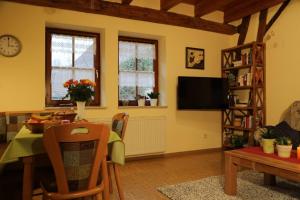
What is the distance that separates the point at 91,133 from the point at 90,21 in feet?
9.38

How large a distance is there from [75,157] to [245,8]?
173 inches

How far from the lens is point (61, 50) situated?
13.3ft

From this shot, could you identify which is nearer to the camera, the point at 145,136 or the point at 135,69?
the point at 145,136

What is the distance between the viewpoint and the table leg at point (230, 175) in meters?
2.59

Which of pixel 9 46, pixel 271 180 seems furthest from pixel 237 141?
pixel 9 46

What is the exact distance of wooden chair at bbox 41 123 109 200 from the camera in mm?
1492

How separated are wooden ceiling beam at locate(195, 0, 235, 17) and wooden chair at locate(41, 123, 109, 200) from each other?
3647 mm

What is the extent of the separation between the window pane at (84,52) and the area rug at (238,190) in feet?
8.06

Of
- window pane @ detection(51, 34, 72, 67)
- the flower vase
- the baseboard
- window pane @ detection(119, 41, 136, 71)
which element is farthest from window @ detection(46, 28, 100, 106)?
the flower vase

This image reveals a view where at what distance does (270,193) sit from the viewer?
8.86ft

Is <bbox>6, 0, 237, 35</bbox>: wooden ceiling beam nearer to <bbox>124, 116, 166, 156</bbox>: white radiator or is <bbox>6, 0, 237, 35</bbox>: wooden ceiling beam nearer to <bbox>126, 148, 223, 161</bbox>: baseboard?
<bbox>124, 116, 166, 156</bbox>: white radiator

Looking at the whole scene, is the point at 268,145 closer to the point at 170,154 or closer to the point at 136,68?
the point at 170,154

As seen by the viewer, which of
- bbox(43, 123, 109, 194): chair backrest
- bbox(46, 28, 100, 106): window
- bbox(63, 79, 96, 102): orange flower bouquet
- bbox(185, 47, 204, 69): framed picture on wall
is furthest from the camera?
bbox(185, 47, 204, 69): framed picture on wall

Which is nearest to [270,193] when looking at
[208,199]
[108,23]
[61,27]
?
[208,199]
